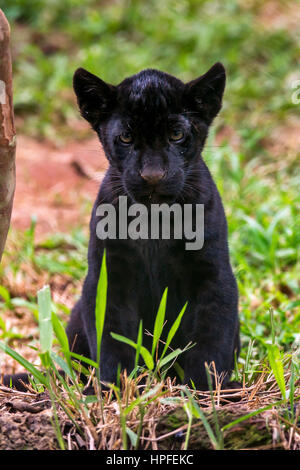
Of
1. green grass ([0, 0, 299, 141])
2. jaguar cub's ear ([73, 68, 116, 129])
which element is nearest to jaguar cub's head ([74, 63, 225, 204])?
jaguar cub's ear ([73, 68, 116, 129])

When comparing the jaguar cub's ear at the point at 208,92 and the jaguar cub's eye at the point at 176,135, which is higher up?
the jaguar cub's ear at the point at 208,92

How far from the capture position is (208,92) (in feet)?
→ 10.1

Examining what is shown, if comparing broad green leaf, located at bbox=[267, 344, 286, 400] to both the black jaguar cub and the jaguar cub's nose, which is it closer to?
the black jaguar cub

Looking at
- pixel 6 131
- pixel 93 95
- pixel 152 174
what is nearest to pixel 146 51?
pixel 93 95

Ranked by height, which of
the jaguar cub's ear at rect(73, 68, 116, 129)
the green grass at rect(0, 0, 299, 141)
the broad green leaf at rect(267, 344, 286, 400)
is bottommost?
the broad green leaf at rect(267, 344, 286, 400)

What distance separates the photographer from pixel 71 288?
4.67 metres

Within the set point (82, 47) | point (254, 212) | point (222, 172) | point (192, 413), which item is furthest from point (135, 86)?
point (82, 47)

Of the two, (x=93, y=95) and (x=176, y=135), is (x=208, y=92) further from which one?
(x=93, y=95)

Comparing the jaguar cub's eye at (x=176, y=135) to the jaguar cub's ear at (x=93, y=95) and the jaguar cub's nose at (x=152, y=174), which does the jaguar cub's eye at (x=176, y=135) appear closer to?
the jaguar cub's nose at (x=152, y=174)

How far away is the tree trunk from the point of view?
2211 mm

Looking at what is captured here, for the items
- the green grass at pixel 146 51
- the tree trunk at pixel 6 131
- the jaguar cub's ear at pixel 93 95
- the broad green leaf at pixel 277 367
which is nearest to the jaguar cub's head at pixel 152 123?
the jaguar cub's ear at pixel 93 95

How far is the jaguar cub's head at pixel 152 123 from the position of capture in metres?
2.81

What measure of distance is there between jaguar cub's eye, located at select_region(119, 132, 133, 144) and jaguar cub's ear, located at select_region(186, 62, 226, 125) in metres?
0.32
